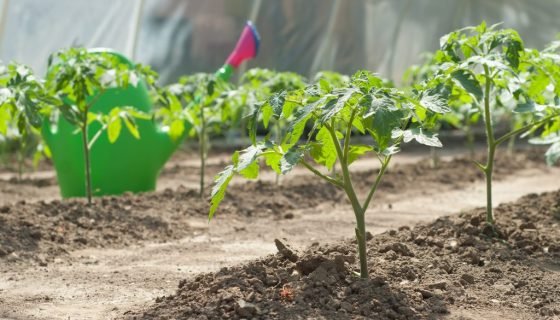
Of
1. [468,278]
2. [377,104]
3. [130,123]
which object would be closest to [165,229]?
[130,123]

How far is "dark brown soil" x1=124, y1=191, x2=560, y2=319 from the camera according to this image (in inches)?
110

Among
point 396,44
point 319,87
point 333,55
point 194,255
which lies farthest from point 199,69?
point 319,87

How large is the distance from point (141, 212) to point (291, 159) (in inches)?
Answer: 98.2

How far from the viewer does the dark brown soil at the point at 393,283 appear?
279cm

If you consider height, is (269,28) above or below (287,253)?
above

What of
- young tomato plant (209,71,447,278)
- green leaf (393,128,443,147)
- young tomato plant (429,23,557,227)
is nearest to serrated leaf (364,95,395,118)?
young tomato plant (209,71,447,278)

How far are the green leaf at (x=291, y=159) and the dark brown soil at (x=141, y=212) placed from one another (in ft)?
5.56

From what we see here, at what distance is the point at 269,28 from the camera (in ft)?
36.1

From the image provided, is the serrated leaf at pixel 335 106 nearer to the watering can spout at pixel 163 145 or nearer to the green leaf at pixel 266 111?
the green leaf at pixel 266 111

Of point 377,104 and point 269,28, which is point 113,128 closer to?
point 377,104

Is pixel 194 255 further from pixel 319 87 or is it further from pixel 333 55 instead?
pixel 333 55

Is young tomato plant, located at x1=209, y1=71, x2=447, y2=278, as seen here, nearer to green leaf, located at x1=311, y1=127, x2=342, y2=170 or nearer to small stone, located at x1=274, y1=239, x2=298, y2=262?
green leaf, located at x1=311, y1=127, x2=342, y2=170

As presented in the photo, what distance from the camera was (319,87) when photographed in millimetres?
2926

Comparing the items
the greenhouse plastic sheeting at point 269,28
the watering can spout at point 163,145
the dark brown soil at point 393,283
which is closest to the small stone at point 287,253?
the dark brown soil at point 393,283
